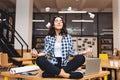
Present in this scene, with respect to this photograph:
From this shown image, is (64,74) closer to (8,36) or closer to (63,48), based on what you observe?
(63,48)

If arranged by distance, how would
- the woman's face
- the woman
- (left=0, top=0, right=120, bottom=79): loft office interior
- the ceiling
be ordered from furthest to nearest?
1. (left=0, top=0, right=120, bottom=79): loft office interior
2. the ceiling
3. the woman's face
4. the woman

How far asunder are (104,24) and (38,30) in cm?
470

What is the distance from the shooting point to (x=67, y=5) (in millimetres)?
13711

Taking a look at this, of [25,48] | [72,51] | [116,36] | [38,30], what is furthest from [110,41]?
[72,51]

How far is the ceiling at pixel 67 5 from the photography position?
12.7 meters

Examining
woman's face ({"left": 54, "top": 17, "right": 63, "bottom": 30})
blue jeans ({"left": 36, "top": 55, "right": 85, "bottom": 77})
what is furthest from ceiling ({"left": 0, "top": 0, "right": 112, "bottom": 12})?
blue jeans ({"left": 36, "top": 55, "right": 85, "bottom": 77})

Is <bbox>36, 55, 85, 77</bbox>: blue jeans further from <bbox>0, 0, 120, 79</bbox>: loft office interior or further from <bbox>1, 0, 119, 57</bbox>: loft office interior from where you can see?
<bbox>1, 0, 119, 57</bbox>: loft office interior

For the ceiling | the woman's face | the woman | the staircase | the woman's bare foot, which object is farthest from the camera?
the ceiling

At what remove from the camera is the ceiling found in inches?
500

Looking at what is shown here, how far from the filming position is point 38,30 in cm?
1445

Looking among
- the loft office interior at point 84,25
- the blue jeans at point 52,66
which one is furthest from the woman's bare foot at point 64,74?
the loft office interior at point 84,25

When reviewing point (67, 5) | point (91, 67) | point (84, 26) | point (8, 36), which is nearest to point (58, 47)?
point (91, 67)

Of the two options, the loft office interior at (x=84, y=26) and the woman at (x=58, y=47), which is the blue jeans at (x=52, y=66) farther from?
the loft office interior at (x=84, y=26)

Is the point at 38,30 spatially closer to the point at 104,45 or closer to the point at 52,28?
the point at 104,45
